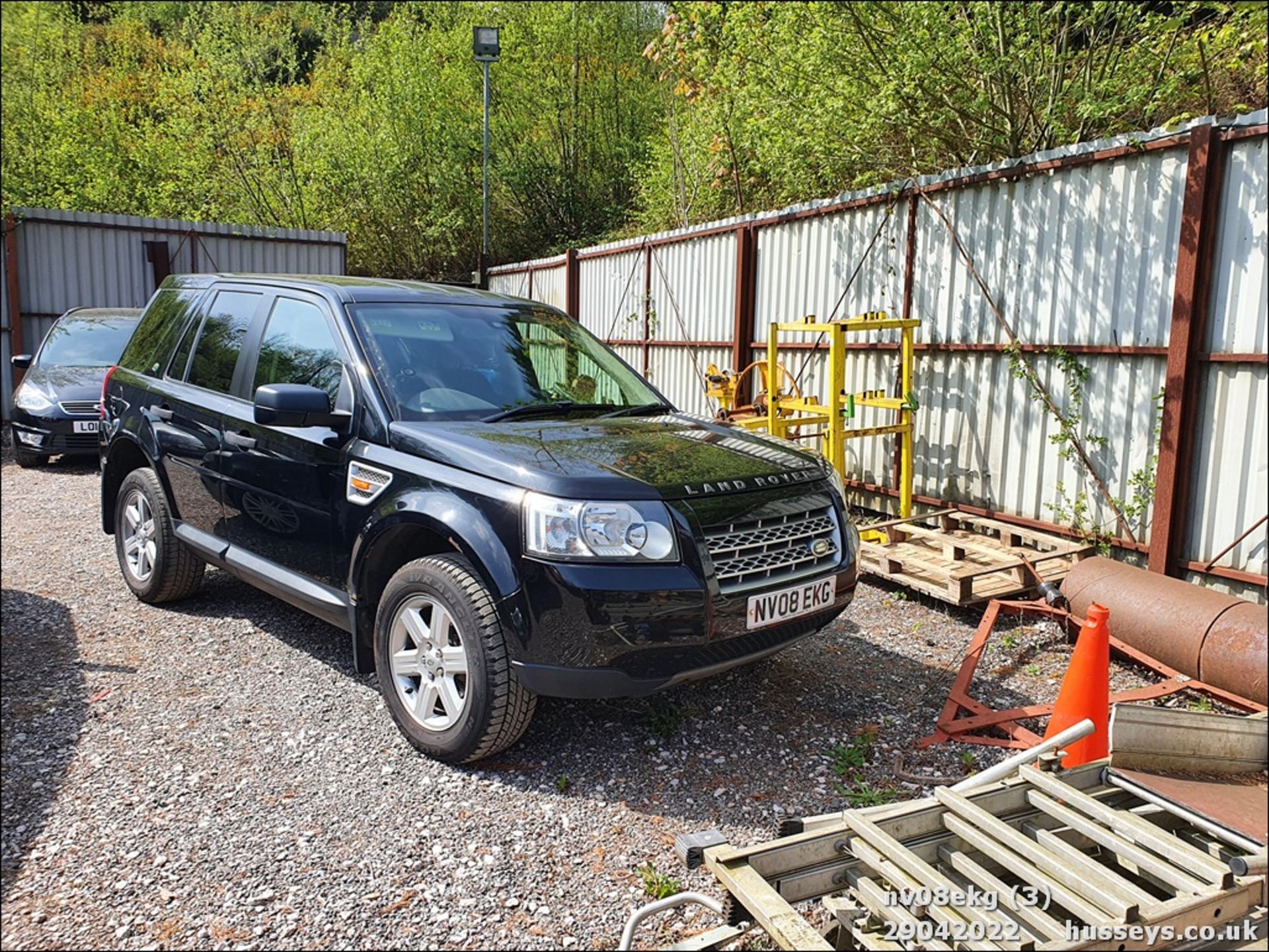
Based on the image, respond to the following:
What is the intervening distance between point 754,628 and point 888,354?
15.8 feet

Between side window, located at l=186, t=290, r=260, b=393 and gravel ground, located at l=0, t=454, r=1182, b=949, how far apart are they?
54.1 inches

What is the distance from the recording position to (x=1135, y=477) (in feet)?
18.7

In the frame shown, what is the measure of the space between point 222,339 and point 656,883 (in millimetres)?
3698

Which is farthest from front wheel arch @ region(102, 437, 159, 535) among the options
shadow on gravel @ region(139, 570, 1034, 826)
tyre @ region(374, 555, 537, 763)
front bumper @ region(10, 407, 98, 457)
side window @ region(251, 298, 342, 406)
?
front bumper @ region(10, 407, 98, 457)

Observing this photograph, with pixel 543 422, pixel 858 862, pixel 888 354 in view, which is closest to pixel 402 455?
pixel 543 422

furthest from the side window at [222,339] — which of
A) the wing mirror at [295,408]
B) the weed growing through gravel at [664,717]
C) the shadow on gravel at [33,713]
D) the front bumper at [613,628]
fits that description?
the weed growing through gravel at [664,717]

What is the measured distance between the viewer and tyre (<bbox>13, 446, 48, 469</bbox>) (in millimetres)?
10094

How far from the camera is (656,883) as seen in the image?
2881mm

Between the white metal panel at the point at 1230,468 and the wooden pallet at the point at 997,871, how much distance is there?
9.30ft

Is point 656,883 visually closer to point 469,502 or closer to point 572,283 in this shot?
point 469,502

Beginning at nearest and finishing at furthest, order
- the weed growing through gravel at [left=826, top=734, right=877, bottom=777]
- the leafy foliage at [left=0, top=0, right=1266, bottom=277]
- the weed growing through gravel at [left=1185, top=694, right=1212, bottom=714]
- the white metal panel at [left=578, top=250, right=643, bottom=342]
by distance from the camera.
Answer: the weed growing through gravel at [left=826, top=734, right=877, bottom=777]
the weed growing through gravel at [left=1185, top=694, right=1212, bottom=714]
the white metal panel at [left=578, top=250, right=643, bottom=342]
the leafy foliage at [left=0, top=0, right=1266, bottom=277]

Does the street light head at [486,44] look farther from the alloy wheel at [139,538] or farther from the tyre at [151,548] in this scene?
the alloy wheel at [139,538]

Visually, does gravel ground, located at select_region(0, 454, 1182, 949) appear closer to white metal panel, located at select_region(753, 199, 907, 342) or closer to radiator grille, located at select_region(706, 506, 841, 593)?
radiator grille, located at select_region(706, 506, 841, 593)

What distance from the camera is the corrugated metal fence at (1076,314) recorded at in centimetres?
513
